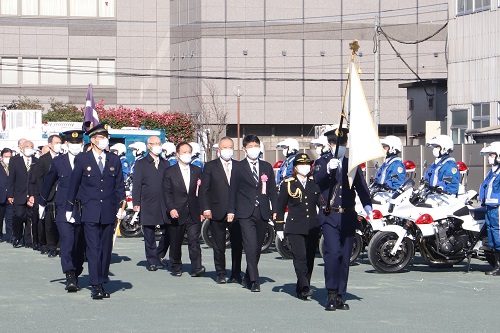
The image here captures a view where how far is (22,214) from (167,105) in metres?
50.4

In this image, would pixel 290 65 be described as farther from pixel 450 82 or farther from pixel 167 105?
pixel 450 82

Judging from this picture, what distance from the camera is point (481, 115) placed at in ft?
132

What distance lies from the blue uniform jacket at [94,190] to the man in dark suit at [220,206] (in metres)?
1.84

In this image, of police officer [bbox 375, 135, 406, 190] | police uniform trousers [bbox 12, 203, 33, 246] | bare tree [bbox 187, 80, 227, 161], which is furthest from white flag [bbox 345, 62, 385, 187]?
bare tree [bbox 187, 80, 227, 161]

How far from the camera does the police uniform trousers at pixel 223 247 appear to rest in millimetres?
15312

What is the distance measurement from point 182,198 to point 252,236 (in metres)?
2.50

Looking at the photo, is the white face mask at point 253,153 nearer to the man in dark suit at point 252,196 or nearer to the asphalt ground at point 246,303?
the man in dark suit at point 252,196

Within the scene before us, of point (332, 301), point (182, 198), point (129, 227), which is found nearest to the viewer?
point (332, 301)

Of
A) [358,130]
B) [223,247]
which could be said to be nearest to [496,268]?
[223,247]

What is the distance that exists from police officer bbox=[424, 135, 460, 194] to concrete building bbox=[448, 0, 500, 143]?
828 inches

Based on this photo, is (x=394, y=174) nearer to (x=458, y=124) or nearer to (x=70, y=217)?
(x=70, y=217)

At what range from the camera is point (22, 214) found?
22.4 metres

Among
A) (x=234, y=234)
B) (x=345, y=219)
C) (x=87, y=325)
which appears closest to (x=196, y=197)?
(x=234, y=234)

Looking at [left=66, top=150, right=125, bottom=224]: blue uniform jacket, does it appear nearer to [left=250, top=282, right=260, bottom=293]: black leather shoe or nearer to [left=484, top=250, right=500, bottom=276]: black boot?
[left=250, top=282, right=260, bottom=293]: black leather shoe
